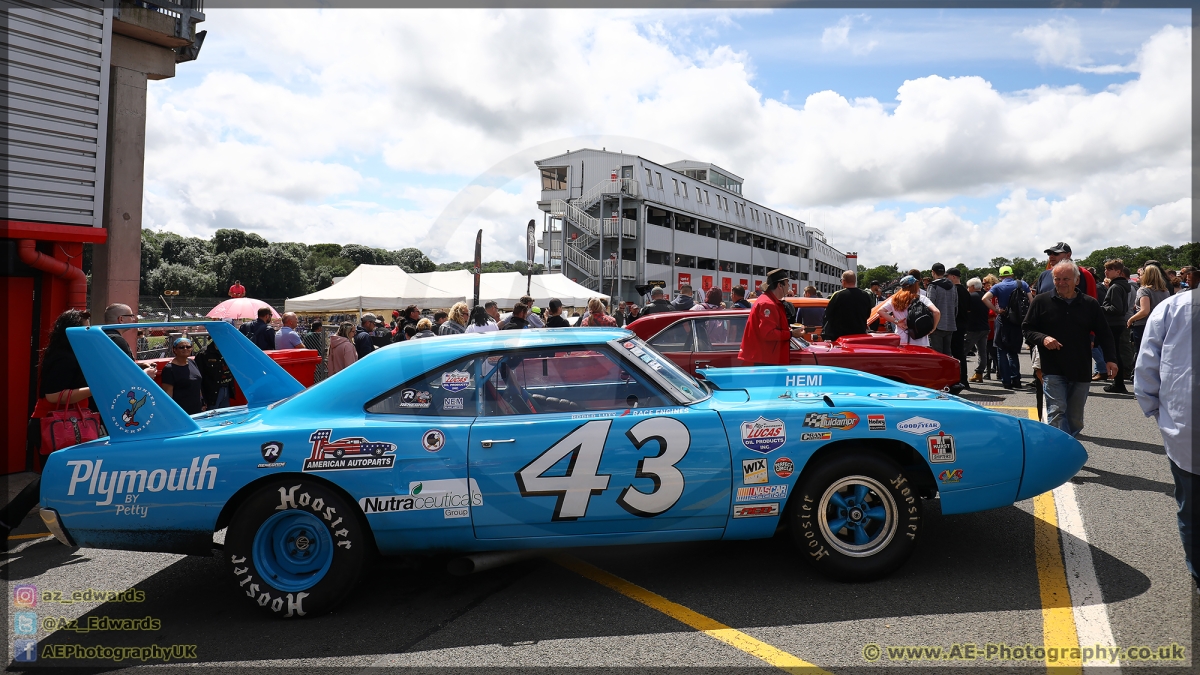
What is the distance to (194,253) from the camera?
81875 mm

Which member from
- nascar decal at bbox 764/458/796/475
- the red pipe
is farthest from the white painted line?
the red pipe

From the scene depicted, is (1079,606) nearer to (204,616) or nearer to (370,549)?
(370,549)

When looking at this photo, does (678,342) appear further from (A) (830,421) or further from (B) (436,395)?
(B) (436,395)

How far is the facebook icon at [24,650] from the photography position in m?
3.32

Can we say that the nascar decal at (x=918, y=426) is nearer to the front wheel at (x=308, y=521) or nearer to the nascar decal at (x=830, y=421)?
the nascar decal at (x=830, y=421)

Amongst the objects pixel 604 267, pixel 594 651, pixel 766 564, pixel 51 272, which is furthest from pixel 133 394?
pixel 604 267

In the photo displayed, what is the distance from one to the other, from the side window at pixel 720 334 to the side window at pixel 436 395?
501 cm

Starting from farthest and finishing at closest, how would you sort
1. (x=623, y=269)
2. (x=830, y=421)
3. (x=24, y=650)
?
(x=623, y=269), (x=830, y=421), (x=24, y=650)

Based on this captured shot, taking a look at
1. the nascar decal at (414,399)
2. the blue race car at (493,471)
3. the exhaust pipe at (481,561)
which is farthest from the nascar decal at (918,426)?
the nascar decal at (414,399)

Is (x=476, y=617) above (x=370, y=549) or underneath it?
underneath

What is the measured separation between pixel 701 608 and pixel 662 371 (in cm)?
132

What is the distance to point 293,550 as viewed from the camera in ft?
12.4

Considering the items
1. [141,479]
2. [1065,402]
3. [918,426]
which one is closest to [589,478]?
[918,426]

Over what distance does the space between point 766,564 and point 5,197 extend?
26.3 ft
